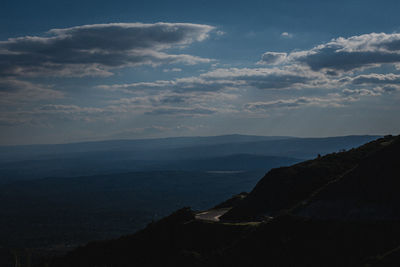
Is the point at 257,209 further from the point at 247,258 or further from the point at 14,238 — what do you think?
the point at 14,238

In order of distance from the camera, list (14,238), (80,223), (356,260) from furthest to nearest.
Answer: (80,223) < (14,238) < (356,260)

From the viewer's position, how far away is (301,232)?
33.4m

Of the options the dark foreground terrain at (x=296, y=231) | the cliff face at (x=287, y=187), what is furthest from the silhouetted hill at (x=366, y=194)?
the cliff face at (x=287, y=187)

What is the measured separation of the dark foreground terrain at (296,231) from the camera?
97.5 feet

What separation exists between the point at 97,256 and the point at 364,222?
106 feet

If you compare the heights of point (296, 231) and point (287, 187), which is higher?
point (287, 187)

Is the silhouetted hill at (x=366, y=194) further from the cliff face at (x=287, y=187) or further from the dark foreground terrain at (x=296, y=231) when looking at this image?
the cliff face at (x=287, y=187)

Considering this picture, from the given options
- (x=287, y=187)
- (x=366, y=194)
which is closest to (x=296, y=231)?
(x=366, y=194)

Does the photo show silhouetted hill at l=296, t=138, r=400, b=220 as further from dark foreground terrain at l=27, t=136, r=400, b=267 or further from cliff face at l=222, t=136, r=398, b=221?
cliff face at l=222, t=136, r=398, b=221

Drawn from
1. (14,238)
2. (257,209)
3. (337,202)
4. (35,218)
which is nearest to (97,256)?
(257,209)

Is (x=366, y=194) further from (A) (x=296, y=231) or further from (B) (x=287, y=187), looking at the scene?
(B) (x=287, y=187)

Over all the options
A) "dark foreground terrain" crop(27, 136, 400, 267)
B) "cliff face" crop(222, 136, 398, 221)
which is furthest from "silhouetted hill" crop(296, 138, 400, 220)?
"cliff face" crop(222, 136, 398, 221)

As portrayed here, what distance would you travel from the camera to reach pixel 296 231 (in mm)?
33719

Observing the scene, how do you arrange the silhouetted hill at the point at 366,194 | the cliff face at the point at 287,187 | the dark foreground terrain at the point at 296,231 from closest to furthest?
1. the dark foreground terrain at the point at 296,231
2. the silhouetted hill at the point at 366,194
3. the cliff face at the point at 287,187
